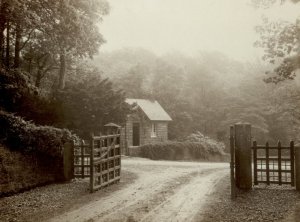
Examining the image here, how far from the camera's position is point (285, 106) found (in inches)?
1547

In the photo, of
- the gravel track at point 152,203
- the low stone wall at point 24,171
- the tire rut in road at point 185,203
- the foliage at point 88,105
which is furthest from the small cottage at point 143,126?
the gravel track at point 152,203

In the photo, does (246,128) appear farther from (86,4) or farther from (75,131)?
(75,131)

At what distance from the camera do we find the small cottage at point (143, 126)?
122 ft

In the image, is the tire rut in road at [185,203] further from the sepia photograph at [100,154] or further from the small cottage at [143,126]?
the small cottage at [143,126]

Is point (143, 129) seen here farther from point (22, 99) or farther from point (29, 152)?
point (29, 152)

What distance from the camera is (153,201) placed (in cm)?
1115

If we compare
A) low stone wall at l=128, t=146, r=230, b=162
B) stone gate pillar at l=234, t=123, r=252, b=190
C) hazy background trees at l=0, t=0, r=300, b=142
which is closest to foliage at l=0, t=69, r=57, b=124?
hazy background trees at l=0, t=0, r=300, b=142

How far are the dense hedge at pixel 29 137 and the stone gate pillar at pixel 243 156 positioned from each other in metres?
6.40

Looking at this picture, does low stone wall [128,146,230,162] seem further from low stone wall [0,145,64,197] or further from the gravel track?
low stone wall [0,145,64,197]

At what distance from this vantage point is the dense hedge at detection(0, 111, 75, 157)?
1419cm

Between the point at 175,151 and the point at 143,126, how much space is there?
6144mm

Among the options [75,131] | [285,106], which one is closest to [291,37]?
[75,131]

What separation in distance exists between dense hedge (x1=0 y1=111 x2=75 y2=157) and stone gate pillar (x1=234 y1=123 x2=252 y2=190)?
6.40 m

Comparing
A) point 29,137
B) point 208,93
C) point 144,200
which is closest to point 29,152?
point 29,137
